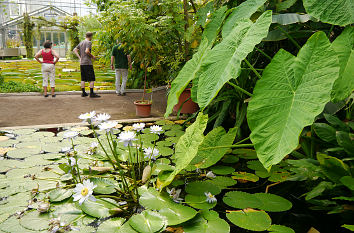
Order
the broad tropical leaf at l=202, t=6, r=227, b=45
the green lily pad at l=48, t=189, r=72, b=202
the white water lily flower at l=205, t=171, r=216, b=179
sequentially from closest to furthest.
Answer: the green lily pad at l=48, t=189, r=72, b=202
the white water lily flower at l=205, t=171, r=216, b=179
the broad tropical leaf at l=202, t=6, r=227, b=45

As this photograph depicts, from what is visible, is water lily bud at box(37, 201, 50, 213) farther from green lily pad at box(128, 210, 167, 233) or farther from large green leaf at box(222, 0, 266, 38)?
large green leaf at box(222, 0, 266, 38)

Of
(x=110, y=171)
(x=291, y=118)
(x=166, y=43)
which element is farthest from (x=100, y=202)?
(x=166, y=43)

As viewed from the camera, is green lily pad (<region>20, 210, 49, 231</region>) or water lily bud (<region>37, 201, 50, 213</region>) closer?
green lily pad (<region>20, 210, 49, 231</region>)

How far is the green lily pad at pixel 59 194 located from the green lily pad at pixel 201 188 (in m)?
0.71

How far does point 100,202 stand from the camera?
1496 mm

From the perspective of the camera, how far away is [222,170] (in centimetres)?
196

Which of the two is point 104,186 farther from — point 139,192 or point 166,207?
point 166,207

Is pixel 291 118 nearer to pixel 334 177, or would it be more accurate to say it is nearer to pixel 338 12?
pixel 334 177

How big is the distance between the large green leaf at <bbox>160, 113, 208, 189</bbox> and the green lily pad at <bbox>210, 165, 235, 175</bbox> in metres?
0.51

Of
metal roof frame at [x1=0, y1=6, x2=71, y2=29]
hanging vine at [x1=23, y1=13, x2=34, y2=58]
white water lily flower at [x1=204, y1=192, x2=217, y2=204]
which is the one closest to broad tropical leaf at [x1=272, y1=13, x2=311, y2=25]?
white water lily flower at [x1=204, y1=192, x2=217, y2=204]

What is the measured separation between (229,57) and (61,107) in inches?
151

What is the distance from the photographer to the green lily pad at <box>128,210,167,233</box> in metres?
1.23

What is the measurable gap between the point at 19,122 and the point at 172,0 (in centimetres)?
284

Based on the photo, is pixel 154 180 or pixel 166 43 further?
pixel 166 43
